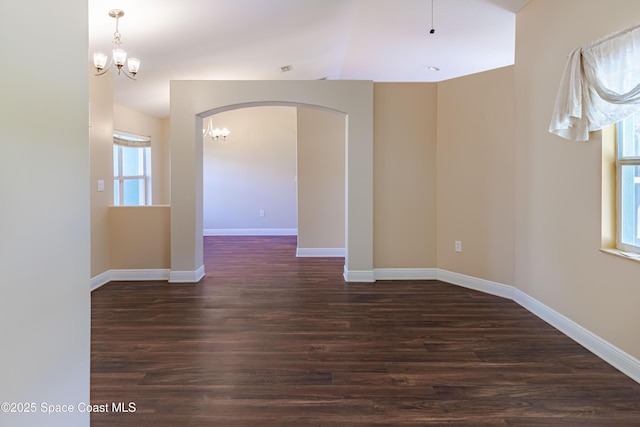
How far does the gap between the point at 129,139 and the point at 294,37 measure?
3.92 metres

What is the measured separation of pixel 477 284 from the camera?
428 centimetres

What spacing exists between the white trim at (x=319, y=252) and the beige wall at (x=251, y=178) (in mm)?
2504

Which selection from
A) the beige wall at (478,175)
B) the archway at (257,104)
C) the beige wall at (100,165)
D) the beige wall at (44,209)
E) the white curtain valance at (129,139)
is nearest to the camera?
the beige wall at (44,209)

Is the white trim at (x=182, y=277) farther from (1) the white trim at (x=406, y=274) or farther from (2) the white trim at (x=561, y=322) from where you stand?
(2) the white trim at (x=561, y=322)

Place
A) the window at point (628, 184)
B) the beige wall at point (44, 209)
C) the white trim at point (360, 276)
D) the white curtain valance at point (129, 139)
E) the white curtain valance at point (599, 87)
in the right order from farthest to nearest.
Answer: the white curtain valance at point (129, 139) < the white trim at point (360, 276) < the window at point (628, 184) < the white curtain valance at point (599, 87) < the beige wall at point (44, 209)

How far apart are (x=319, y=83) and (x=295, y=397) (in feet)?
11.8

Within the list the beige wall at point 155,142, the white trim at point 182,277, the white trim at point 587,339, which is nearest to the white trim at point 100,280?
the white trim at point 182,277

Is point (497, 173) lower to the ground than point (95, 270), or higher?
higher

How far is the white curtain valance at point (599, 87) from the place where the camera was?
7.70 ft

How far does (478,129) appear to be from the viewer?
13.8 feet

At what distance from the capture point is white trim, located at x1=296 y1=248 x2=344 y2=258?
20.6ft

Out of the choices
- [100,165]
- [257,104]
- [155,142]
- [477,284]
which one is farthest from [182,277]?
[155,142]

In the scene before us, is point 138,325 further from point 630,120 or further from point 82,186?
point 630,120

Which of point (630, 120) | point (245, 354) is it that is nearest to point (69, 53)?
point (245, 354)
